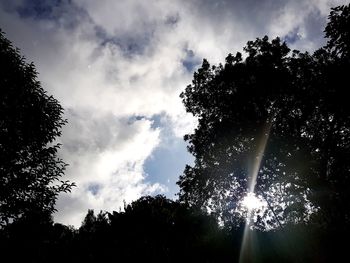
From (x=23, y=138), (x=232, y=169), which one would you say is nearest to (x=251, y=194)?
(x=232, y=169)

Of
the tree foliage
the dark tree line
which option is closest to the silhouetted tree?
the dark tree line

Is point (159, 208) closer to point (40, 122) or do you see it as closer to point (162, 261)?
point (162, 261)

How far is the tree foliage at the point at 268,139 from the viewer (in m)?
24.5

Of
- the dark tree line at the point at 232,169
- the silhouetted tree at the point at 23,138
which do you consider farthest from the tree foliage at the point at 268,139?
the silhouetted tree at the point at 23,138

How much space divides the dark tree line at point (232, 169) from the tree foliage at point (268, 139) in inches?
3.3

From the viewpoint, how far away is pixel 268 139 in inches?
1022

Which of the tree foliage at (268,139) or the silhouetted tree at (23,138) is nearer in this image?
the silhouetted tree at (23,138)

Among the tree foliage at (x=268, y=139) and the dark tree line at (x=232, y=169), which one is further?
the tree foliage at (x=268, y=139)

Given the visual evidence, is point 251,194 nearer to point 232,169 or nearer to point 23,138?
point 232,169

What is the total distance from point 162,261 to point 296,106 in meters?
16.2

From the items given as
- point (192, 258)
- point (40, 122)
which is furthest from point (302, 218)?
point (40, 122)

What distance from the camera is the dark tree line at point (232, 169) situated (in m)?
17.0

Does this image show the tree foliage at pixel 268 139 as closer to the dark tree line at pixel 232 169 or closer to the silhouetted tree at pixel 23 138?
the dark tree line at pixel 232 169

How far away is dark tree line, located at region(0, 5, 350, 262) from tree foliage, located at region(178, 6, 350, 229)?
0.09m
